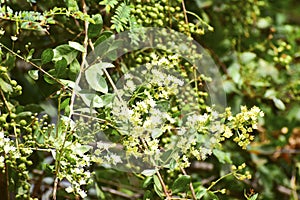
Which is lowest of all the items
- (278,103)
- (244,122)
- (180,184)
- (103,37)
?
(278,103)

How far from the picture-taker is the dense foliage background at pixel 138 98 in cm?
86

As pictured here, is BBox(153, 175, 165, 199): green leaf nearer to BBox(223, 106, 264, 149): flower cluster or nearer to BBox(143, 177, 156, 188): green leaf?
BBox(143, 177, 156, 188): green leaf

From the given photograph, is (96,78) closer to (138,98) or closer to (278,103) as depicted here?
(138,98)

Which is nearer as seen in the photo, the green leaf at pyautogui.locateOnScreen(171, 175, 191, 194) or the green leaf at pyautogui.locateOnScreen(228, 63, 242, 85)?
the green leaf at pyautogui.locateOnScreen(171, 175, 191, 194)

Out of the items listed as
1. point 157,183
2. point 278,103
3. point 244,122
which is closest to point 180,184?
point 157,183

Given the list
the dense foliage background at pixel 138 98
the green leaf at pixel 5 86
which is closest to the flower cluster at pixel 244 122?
the dense foliage background at pixel 138 98

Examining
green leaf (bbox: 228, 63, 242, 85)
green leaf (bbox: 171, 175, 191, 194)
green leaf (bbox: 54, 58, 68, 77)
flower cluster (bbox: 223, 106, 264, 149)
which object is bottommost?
green leaf (bbox: 228, 63, 242, 85)

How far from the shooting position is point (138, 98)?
2.93 ft

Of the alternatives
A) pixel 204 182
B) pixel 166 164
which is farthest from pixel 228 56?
pixel 166 164

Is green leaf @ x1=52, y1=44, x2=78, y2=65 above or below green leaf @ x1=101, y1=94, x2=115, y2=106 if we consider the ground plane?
above

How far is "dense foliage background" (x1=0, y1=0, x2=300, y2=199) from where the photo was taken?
2.82 ft

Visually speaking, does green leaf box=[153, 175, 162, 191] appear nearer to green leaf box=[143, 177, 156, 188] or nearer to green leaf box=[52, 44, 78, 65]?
green leaf box=[143, 177, 156, 188]

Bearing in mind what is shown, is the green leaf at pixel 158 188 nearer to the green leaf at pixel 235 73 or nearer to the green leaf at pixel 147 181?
the green leaf at pixel 147 181

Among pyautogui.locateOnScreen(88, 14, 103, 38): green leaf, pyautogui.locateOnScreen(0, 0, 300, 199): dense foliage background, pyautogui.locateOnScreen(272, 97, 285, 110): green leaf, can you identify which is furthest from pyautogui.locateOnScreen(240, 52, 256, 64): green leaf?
pyautogui.locateOnScreen(88, 14, 103, 38): green leaf
